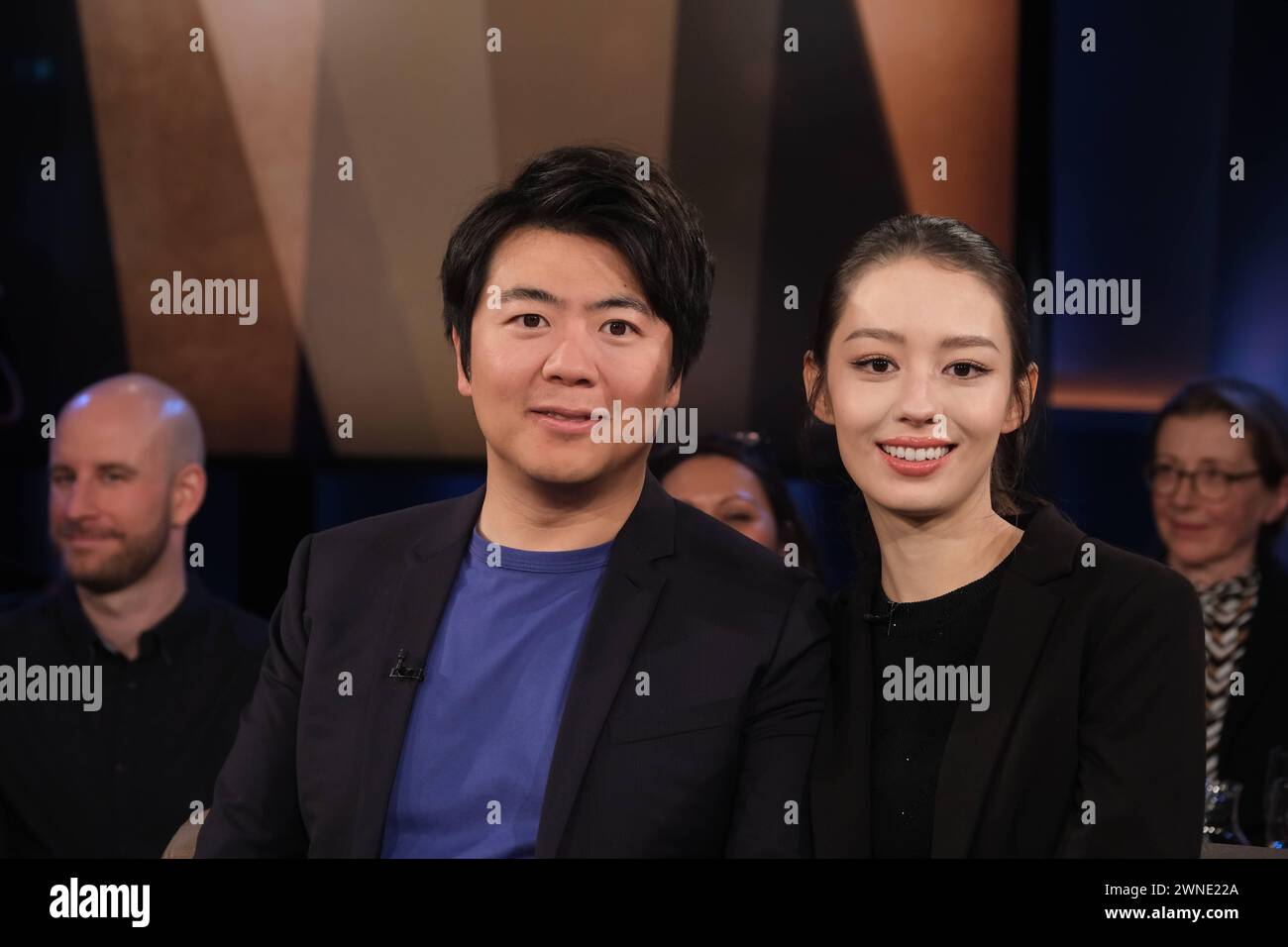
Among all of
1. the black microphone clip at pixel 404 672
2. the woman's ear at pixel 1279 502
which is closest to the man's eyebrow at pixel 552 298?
the black microphone clip at pixel 404 672

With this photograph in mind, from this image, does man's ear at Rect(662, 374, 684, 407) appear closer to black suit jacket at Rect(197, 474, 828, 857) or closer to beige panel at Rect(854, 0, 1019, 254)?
black suit jacket at Rect(197, 474, 828, 857)

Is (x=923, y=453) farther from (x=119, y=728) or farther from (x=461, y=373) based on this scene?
(x=119, y=728)

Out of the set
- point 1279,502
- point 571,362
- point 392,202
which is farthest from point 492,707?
point 1279,502

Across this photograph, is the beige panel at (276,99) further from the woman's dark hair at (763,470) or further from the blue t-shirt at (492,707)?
the blue t-shirt at (492,707)

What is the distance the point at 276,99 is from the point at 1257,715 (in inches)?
126

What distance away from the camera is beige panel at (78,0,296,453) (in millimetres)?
3971

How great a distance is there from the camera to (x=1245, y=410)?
157 inches

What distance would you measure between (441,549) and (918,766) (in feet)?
2.95

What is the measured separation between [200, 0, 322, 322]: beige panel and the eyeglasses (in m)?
2.49

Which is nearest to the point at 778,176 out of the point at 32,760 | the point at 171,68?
the point at 171,68

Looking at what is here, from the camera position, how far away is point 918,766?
7.48 feet

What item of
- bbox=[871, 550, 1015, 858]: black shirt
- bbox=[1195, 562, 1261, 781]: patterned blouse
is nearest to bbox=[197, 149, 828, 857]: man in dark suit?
bbox=[871, 550, 1015, 858]: black shirt
